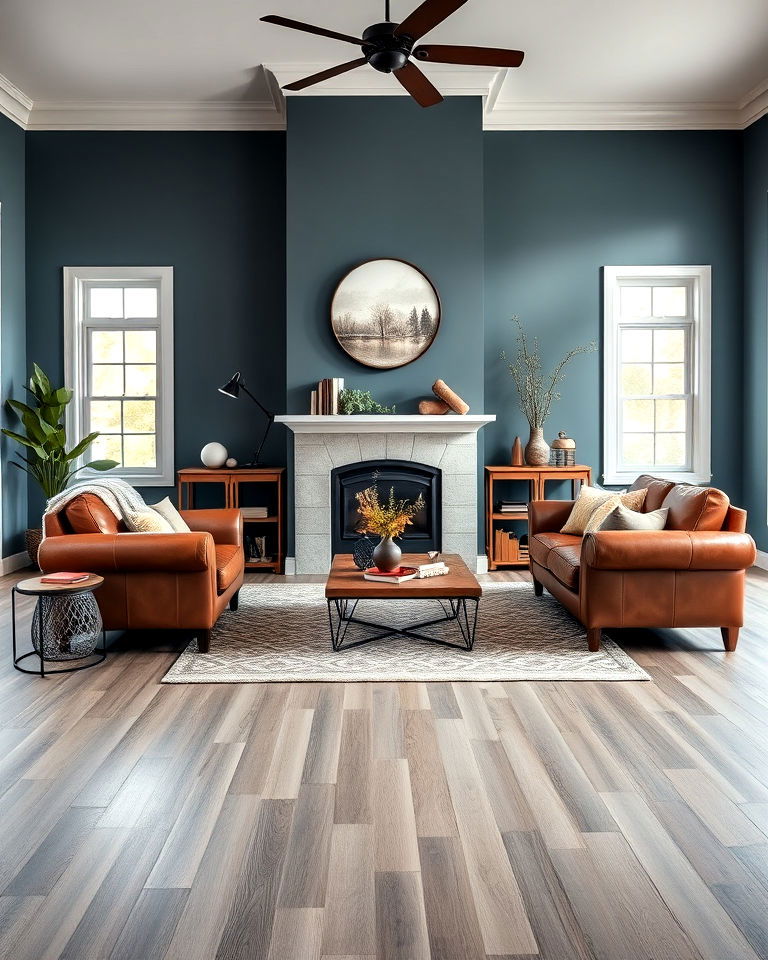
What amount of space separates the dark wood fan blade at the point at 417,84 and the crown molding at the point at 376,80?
196 centimetres

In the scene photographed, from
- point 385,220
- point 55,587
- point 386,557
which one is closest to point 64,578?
point 55,587

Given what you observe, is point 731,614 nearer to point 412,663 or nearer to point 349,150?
point 412,663

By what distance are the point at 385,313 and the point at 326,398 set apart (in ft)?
2.74

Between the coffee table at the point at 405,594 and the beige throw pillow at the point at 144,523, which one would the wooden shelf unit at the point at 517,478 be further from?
the beige throw pillow at the point at 144,523

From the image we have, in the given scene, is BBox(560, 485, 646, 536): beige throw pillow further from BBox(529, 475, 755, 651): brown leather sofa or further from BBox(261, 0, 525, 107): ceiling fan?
BBox(261, 0, 525, 107): ceiling fan

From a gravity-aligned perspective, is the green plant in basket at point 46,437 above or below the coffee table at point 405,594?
above

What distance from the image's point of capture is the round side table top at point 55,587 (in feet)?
11.4

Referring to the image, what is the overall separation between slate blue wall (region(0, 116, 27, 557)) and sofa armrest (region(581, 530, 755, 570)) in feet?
15.5

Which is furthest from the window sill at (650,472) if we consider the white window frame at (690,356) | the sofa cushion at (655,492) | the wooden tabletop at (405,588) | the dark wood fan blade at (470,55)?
the dark wood fan blade at (470,55)

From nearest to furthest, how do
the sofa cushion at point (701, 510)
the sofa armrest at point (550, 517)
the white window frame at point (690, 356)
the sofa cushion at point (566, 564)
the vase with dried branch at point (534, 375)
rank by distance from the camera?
the sofa cushion at point (701, 510)
the sofa cushion at point (566, 564)
the sofa armrest at point (550, 517)
the vase with dried branch at point (534, 375)
the white window frame at point (690, 356)

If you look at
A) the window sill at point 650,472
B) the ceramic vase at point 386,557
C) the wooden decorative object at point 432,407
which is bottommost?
the ceramic vase at point 386,557

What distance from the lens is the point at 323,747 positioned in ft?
9.16

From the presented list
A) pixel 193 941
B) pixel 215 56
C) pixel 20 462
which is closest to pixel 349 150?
pixel 215 56

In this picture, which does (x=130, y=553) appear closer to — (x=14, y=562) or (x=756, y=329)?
(x=14, y=562)
